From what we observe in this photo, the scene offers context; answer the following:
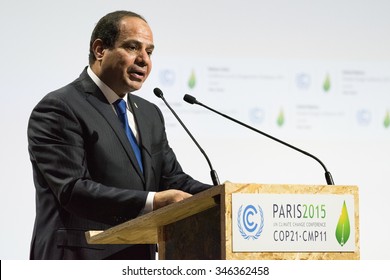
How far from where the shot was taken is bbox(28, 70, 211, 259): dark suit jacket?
3014 mm

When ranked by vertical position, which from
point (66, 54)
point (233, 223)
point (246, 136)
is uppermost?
point (66, 54)

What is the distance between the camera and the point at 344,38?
5316 millimetres

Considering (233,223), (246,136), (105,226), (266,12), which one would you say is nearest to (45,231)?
(105,226)

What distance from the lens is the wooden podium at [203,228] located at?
7.35 ft

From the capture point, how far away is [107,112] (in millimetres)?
3320

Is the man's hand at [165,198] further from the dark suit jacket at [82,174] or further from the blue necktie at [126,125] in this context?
the blue necktie at [126,125]

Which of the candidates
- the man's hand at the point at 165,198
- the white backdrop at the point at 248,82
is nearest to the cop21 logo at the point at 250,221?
the man's hand at the point at 165,198

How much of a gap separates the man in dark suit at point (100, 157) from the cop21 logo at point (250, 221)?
0.57 metres

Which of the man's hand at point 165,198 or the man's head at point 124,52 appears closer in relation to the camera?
the man's hand at point 165,198
